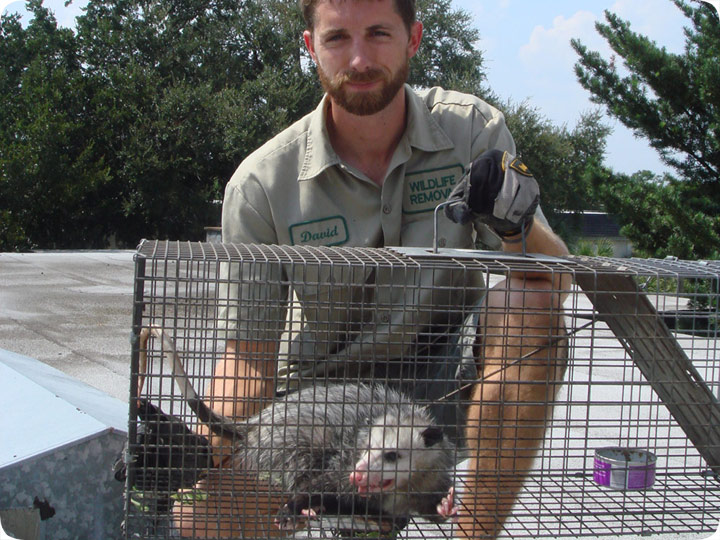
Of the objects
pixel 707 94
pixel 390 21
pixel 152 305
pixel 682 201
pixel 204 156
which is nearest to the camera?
A: pixel 152 305

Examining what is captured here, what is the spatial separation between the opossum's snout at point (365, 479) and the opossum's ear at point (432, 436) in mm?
145

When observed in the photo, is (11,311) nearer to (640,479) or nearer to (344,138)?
(344,138)

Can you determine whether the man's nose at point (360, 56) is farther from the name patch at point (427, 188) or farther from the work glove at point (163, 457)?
the work glove at point (163, 457)

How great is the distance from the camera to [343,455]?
169cm

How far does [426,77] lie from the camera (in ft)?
63.7

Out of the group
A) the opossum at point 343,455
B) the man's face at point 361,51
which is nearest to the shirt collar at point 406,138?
the man's face at point 361,51

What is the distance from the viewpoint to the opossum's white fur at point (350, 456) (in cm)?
163

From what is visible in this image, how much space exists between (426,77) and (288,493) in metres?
18.7

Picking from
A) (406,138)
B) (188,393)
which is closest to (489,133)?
(406,138)

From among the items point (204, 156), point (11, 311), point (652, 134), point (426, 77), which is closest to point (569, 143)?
point (426, 77)

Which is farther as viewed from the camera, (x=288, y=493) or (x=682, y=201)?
(x=682, y=201)

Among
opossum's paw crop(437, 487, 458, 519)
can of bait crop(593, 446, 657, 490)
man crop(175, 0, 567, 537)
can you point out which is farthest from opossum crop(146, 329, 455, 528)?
can of bait crop(593, 446, 657, 490)

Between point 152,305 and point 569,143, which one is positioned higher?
point 569,143

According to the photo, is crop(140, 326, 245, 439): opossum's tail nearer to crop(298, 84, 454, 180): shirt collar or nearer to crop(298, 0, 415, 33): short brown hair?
crop(298, 84, 454, 180): shirt collar
